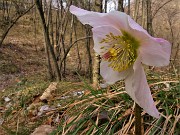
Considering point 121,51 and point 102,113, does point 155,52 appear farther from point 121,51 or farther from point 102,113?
point 102,113

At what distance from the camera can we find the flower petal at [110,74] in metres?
0.84

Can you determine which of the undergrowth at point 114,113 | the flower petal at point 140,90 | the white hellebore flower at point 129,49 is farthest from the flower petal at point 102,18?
the undergrowth at point 114,113

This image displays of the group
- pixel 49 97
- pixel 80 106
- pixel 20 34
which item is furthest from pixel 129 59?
pixel 20 34

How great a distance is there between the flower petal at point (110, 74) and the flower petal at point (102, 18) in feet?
0.44

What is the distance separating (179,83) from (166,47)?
0.74 meters

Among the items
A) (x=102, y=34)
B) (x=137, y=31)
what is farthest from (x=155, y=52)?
(x=102, y=34)

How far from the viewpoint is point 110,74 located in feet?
2.94

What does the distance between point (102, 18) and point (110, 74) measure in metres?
0.19

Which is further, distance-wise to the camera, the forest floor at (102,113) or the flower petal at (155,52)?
the forest floor at (102,113)

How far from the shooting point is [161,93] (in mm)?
1362

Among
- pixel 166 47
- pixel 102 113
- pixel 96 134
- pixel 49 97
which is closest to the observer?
pixel 166 47

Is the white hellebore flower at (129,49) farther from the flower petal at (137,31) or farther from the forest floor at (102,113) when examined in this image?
the forest floor at (102,113)

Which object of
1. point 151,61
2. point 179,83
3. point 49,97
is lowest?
point 49,97

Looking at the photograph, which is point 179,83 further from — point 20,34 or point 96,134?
point 20,34
